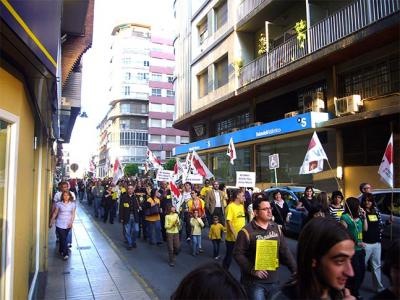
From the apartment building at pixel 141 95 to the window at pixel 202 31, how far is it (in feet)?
162

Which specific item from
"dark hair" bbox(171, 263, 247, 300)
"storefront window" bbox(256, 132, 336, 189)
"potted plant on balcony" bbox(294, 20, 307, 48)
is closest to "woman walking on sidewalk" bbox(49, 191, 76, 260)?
"dark hair" bbox(171, 263, 247, 300)

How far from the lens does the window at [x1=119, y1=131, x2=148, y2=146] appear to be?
83.6 meters

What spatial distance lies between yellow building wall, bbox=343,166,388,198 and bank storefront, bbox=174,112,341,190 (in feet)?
1.44

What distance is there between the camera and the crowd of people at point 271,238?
6.93ft

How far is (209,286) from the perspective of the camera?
159 cm

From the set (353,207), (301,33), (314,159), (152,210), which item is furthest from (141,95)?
(353,207)

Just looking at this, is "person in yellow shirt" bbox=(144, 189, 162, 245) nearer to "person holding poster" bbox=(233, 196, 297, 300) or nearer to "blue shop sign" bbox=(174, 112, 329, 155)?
"blue shop sign" bbox=(174, 112, 329, 155)

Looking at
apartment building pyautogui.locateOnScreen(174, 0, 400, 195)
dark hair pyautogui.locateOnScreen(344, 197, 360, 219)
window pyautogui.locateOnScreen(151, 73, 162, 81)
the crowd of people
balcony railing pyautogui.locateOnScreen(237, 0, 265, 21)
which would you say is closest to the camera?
the crowd of people

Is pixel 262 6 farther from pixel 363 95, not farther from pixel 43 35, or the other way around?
pixel 43 35

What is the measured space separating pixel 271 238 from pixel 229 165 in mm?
24679

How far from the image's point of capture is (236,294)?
1603 millimetres

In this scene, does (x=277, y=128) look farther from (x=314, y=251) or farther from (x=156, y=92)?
(x=156, y=92)

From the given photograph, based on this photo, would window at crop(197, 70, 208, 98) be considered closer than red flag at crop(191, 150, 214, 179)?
No

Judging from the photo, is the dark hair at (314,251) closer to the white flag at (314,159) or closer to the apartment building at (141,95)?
the white flag at (314,159)
